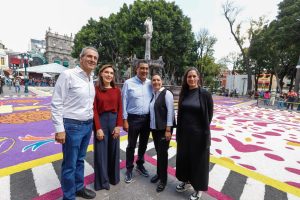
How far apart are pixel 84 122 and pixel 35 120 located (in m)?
6.06

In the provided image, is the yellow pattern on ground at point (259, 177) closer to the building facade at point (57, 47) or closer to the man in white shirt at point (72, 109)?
the man in white shirt at point (72, 109)

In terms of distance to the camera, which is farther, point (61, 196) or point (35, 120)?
point (35, 120)

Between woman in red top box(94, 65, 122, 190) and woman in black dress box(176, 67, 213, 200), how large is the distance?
96 cm

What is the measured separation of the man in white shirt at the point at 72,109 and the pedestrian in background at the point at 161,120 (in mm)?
938

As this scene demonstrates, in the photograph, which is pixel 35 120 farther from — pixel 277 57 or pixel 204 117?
pixel 277 57

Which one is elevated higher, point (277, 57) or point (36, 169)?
point (277, 57)

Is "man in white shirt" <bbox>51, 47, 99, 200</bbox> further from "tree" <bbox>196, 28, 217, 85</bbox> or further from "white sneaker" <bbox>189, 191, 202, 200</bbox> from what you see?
"tree" <bbox>196, 28, 217, 85</bbox>

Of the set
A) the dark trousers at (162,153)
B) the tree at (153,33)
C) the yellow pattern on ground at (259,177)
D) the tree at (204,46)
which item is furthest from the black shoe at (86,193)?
the tree at (204,46)

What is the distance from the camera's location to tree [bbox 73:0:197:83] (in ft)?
65.9

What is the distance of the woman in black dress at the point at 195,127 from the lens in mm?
2533

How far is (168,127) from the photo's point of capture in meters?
2.83

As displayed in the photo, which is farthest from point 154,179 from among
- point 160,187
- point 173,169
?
point 173,169

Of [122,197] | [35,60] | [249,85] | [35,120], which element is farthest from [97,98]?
[35,60]

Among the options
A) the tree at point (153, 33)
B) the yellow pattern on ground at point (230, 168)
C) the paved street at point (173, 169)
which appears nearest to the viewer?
the paved street at point (173, 169)
